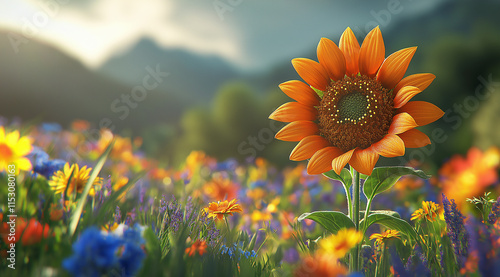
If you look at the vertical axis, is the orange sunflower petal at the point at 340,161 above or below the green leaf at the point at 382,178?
above

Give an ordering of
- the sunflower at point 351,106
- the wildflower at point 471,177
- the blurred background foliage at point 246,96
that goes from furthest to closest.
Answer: the blurred background foliage at point 246,96, the wildflower at point 471,177, the sunflower at point 351,106

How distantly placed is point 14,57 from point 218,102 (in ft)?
10.7

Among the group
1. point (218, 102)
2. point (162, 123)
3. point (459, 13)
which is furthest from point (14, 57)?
point (459, 13)

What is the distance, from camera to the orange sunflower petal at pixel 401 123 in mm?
749

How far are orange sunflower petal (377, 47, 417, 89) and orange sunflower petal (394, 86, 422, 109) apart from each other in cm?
6

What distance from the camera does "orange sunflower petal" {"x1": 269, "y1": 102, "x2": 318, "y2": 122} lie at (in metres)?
0.90

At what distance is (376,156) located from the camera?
0.77m

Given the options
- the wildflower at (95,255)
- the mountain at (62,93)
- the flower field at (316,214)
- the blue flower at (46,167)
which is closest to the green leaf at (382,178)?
Answer: the flower field at (316,214)

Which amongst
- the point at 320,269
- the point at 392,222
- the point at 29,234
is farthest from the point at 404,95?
the point at 29,234

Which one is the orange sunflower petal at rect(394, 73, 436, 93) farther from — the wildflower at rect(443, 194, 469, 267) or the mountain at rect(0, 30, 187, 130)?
the mountain at rect(0, 30, 187, 130)

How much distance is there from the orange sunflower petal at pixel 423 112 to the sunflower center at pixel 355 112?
1.8 inches

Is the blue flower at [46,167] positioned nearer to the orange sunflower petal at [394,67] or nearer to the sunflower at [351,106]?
the sunflower at [351,106]

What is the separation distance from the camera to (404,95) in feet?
2.66

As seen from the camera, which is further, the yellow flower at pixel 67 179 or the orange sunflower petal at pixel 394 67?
the yellow flower at pixel 67 179
